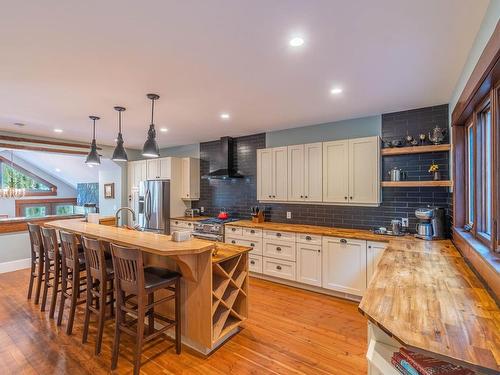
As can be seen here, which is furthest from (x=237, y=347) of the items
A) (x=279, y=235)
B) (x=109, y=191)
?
(x=109, y=191)

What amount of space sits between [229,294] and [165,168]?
12.4 feet

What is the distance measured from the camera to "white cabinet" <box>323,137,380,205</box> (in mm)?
3598

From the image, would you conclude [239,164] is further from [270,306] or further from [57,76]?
[57,76]

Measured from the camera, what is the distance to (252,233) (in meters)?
4.42

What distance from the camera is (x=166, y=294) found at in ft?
9.06

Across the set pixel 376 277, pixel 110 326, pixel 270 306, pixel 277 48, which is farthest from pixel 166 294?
pixel 277 48

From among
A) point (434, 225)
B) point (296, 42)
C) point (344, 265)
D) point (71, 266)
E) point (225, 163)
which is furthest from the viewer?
point (225, 163)

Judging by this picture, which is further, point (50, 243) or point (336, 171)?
point (336, 171)

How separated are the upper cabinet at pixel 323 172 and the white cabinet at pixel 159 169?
2.19 meters

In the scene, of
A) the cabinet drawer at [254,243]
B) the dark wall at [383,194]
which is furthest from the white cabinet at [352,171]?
the cabinet drawer at [254,243]

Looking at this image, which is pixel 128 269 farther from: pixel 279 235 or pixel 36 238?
pixel 279 235

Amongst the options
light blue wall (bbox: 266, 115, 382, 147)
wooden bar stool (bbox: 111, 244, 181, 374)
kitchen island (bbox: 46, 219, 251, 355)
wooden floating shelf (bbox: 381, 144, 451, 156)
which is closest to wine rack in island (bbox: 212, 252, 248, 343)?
kitchen island (bbox: 46, 219, 251, 355)

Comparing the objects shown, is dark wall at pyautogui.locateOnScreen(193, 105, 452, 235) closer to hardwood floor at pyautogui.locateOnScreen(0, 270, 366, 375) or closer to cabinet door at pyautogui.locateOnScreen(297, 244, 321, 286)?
cabinet door at pyautogui.locateOnScreen(297, 244, 321, 286)

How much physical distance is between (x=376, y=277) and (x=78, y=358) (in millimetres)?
2634
